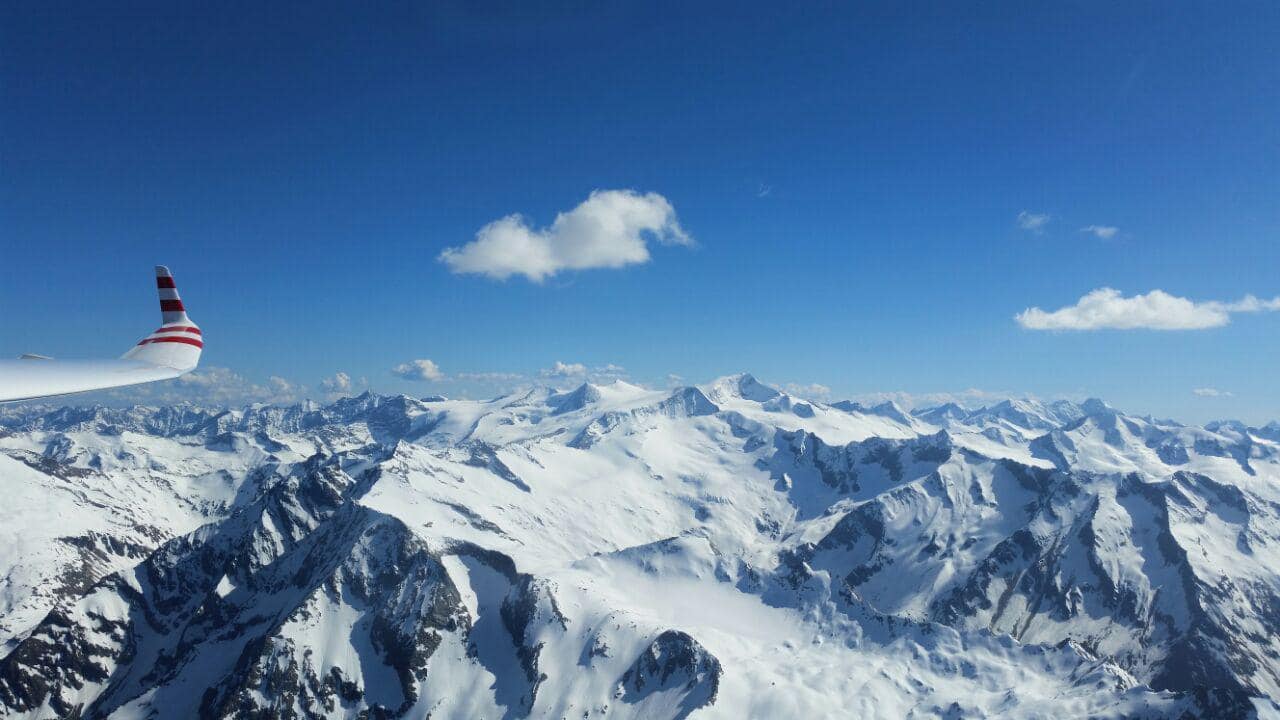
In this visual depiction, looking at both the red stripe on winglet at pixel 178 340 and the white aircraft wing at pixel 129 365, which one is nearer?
the white aircraft wing at pixel 129 365

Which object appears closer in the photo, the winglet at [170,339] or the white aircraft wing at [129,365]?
the white aircraft wing at [129,365]

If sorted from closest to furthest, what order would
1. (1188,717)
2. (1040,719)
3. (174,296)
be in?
(174,296) < (1188,717) < (1040,719)

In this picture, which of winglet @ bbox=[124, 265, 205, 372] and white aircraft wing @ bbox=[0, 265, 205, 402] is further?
winglet @ bbox=[124, 265, 205, 372]

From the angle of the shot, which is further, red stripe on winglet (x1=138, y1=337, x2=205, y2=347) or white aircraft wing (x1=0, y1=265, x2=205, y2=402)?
red stripe on winglet (x1=138, y1=337, x2=205, y2=347)

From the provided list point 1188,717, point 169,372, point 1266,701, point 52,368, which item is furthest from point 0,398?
point 1266,701

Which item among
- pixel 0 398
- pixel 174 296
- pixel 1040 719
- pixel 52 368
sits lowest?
pixel 1040 719

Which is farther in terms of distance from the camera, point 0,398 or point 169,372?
point 169,372

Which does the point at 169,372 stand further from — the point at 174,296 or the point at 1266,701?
the point at 1266,701

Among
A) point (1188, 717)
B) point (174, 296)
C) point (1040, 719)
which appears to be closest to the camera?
point (174, 296)
